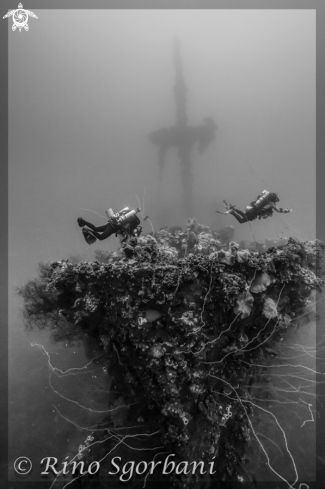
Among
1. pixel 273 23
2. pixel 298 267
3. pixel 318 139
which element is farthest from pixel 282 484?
pixel 273 23

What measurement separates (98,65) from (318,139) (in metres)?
55.8

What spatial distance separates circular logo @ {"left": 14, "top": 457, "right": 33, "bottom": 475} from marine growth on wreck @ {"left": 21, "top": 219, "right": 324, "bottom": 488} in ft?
14.3

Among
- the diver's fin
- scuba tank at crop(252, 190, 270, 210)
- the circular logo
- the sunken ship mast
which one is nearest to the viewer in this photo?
the diver's fin

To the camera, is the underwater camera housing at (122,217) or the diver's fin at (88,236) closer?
the diver's fin at (88,236)

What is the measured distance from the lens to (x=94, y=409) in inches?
275

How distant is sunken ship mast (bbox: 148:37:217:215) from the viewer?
20.7m

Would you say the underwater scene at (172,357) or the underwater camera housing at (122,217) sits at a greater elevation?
the underwater camera housing at (122,217)

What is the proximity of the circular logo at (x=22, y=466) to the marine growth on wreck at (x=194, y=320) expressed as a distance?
4.35 m

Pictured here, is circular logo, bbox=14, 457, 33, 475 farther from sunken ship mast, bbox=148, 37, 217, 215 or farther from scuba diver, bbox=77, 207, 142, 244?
sunken ship mast, bbox=148, 37, 217, 215

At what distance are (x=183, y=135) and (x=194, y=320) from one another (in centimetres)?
2133

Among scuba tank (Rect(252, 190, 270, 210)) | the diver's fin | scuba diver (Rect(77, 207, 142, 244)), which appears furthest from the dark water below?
scuba tank (Rect(252, 190, 270, 210))

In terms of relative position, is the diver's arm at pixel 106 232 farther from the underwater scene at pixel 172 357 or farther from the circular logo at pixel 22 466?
the circular logo at pixel 22 466

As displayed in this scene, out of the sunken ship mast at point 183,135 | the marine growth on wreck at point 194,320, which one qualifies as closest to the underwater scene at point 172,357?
the marine growth on wreck at point 194,320

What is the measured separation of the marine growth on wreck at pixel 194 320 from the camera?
12.2ft
